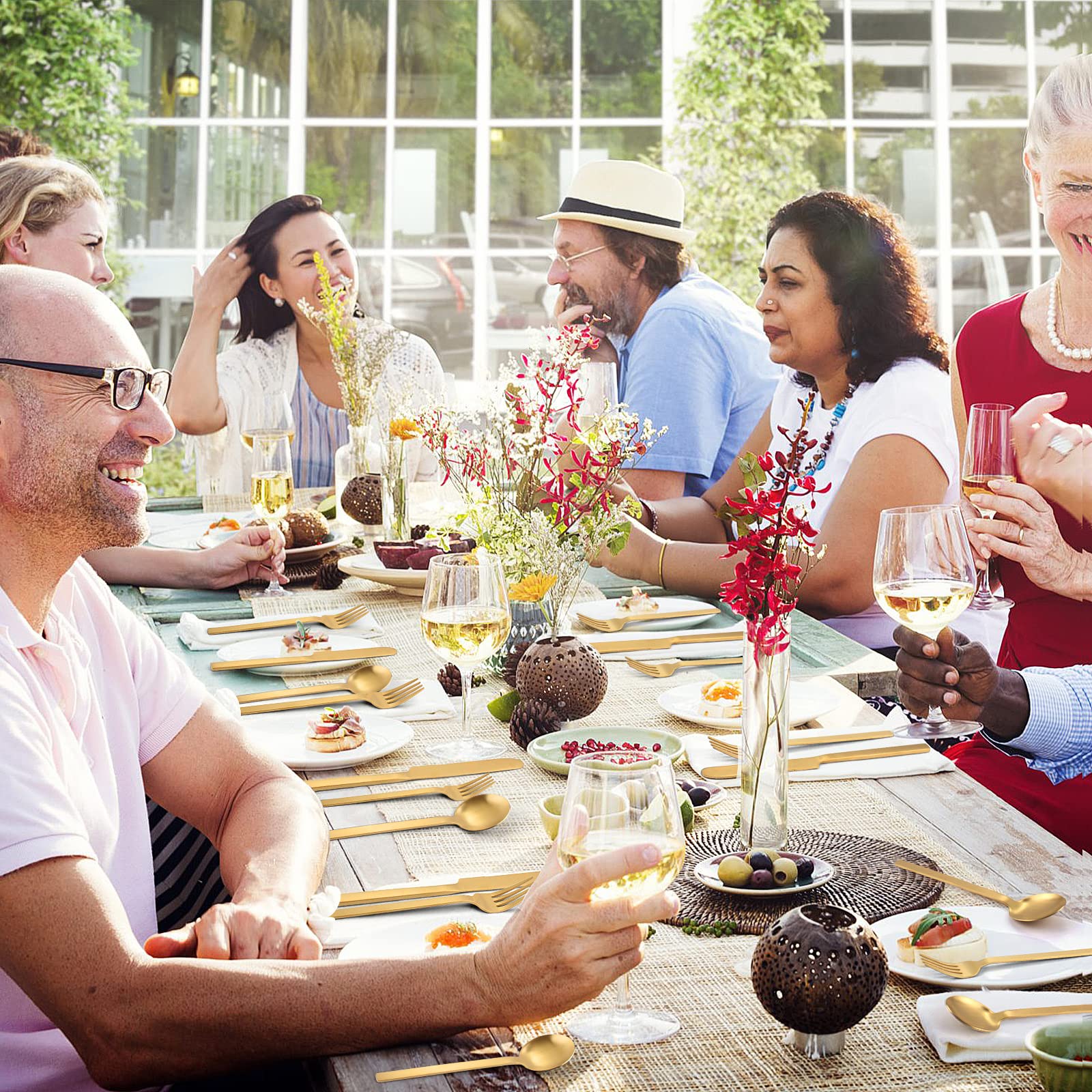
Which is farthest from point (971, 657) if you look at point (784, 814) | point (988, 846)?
point (784, 814)

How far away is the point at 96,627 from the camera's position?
1.62m

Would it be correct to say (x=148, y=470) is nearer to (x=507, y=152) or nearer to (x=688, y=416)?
(x=507, y=152)

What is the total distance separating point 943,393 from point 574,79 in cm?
539

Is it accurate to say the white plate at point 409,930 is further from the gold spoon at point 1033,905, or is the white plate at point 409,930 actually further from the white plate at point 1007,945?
the gold spoon at point 1033,905

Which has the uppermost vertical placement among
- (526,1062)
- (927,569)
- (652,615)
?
(927,569)

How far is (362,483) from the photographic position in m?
3.35

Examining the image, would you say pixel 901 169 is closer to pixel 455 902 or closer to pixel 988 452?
pixel 988 452

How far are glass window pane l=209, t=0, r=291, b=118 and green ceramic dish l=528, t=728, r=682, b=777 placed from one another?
21.8 ft

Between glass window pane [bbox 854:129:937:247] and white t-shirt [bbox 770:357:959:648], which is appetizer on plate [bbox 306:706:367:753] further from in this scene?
glass window pane [bbox 854:129:937:247]

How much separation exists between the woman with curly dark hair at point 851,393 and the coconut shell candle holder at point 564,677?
86 centimetres

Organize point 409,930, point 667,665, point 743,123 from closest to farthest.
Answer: point 409,930 → point 667,665 → point 743,123

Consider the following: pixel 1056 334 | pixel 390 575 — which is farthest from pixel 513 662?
pixel 1056 334

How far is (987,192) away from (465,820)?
7.20 m

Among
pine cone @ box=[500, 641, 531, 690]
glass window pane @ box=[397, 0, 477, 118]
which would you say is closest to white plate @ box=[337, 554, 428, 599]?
pine cone @ box=[500, 641, 531, 690]
